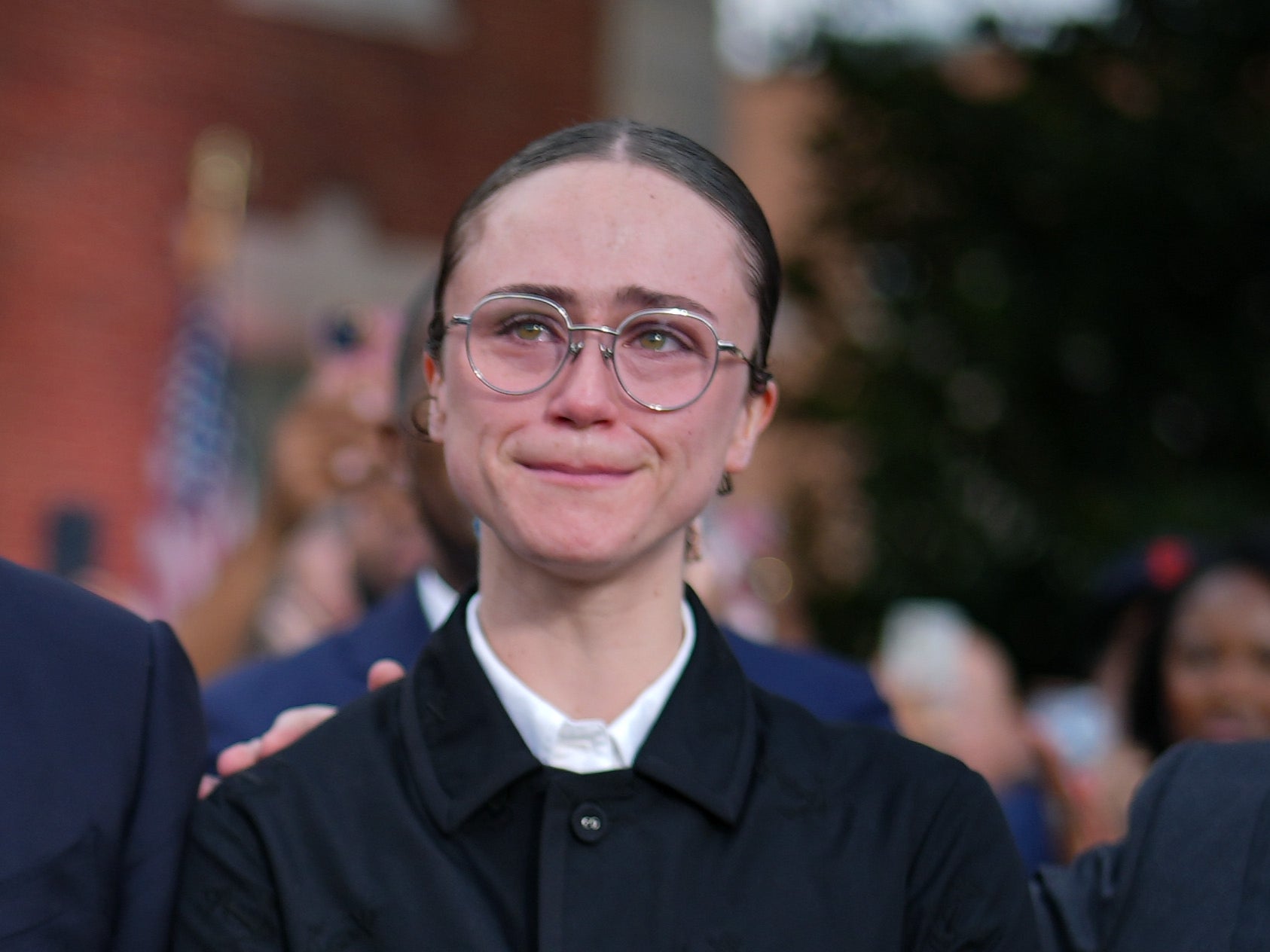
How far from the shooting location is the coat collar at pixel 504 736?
1.57m

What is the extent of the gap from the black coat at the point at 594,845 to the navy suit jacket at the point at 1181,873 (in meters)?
0.27

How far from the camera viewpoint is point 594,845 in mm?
1534

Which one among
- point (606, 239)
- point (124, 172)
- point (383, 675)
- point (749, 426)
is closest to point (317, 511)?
point (383, 675)

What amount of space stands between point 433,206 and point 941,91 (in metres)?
2.95

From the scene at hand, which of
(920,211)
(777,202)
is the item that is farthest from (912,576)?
(777,202)

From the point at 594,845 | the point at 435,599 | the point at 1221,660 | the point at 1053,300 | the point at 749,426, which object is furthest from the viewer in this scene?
the point at 1053,300

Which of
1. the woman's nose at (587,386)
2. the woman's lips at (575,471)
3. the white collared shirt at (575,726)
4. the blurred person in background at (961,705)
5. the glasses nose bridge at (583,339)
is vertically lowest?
the blurred person in background at (961,705)

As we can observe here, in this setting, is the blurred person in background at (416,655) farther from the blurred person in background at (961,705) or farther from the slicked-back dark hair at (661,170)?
the blurred person in background at (961,705)

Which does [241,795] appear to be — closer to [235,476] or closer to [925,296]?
[235,476]

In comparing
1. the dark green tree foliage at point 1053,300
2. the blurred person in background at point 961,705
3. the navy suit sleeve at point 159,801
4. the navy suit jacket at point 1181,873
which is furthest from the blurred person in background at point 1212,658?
the dark green tree foliage at point 1053,300

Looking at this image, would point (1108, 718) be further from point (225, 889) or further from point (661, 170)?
point (225, 889)

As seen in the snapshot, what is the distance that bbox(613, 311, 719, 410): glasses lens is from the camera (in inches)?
62.5

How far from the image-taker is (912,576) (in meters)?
8.44

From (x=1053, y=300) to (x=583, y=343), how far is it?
760 centimetres
